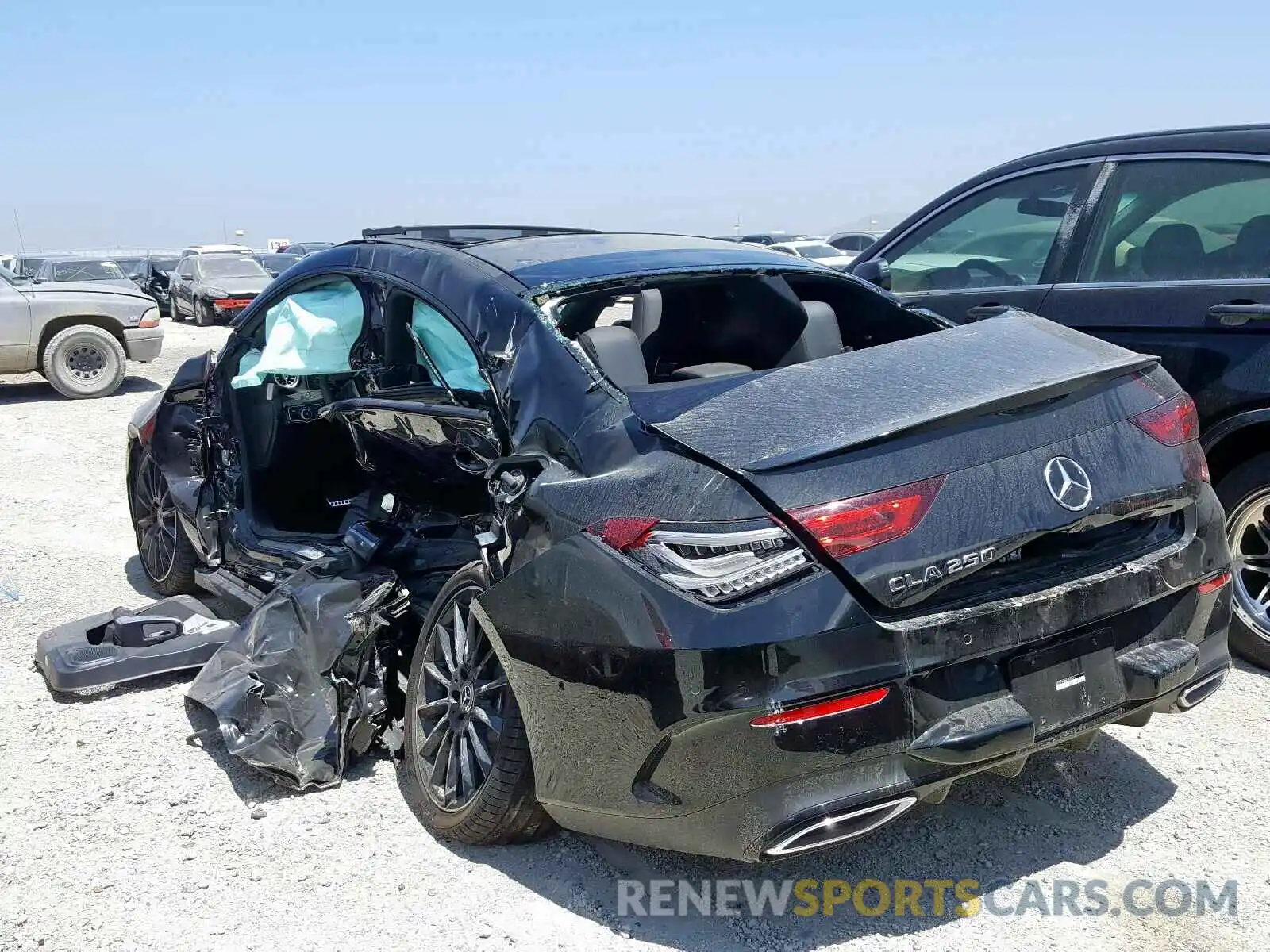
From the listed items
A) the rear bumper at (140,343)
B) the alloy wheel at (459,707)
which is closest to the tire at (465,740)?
the alloy wheel at (459,707)

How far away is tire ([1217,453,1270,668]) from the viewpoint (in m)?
4.00

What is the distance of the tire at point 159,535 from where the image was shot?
5.31 m

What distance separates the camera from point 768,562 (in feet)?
7.72

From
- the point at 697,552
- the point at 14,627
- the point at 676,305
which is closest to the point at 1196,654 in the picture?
the point at 697,552

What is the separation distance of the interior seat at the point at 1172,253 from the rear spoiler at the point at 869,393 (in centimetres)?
155

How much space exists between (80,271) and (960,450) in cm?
2033

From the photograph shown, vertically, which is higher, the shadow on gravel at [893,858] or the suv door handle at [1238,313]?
the suv door handle at [1238,313]

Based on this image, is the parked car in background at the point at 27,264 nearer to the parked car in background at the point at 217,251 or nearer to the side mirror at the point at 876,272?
the parked car in background at the point at 217,251

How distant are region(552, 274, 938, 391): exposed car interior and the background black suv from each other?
45 cm

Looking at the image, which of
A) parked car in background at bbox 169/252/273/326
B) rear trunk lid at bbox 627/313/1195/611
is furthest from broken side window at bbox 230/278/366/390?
parked car in background at bbox 169/252/273/326

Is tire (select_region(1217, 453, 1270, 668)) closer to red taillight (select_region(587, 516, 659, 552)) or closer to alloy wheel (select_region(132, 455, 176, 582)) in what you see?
red taillight (select_region(587, 516, 659, 552))

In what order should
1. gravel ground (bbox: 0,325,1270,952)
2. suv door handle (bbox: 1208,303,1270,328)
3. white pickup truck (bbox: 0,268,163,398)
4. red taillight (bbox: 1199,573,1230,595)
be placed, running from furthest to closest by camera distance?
white pickup truck (bbox: 0,268,163,398) → suv door handle (bbox: 1208,303,1270,328) → red taillight (bbox: 1199,573,1230,595) → gravel ground (bbox: 0,325,1270,952)

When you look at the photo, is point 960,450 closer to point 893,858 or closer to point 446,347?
point 893,858

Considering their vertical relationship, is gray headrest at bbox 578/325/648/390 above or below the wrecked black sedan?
above
